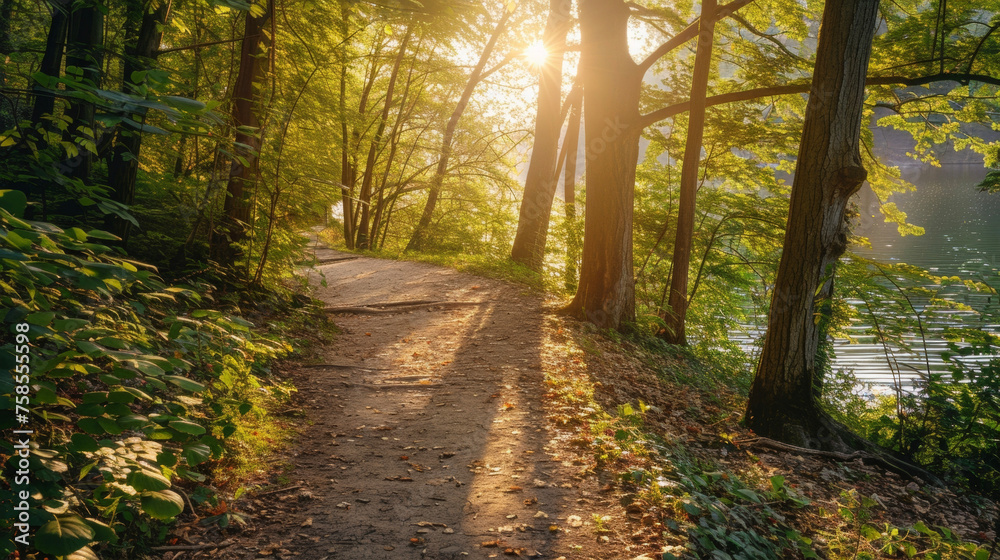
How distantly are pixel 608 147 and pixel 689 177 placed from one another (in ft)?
5.85

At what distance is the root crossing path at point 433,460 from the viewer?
2826 mm

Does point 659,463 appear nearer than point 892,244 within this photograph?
Yes

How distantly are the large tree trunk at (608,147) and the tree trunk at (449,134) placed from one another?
939 centimetres

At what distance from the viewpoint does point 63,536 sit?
4.73 feet

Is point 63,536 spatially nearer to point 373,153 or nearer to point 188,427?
point 188,427

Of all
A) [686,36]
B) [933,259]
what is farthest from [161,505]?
[933,259]

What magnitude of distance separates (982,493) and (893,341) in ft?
5.54

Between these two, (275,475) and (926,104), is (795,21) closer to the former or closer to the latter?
(926,104)

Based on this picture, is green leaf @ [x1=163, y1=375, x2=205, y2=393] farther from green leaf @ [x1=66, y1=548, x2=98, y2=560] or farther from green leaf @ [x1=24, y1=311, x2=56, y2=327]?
green leaf @ [x1=66, y1=548, x2=98, y2=560]

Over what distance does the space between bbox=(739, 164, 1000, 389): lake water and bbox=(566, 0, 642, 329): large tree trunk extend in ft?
10.3

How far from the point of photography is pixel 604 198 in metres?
7.64

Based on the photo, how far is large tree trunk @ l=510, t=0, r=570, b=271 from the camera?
12102 millimetres

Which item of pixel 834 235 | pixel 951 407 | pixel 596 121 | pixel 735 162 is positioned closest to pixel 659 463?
pixel 834 235

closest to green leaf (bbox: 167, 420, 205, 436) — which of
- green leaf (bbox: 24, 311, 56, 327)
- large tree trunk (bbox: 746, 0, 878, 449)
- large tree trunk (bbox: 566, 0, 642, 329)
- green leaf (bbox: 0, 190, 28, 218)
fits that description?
green leaf (bbox: 24, 311, 56, 327)
